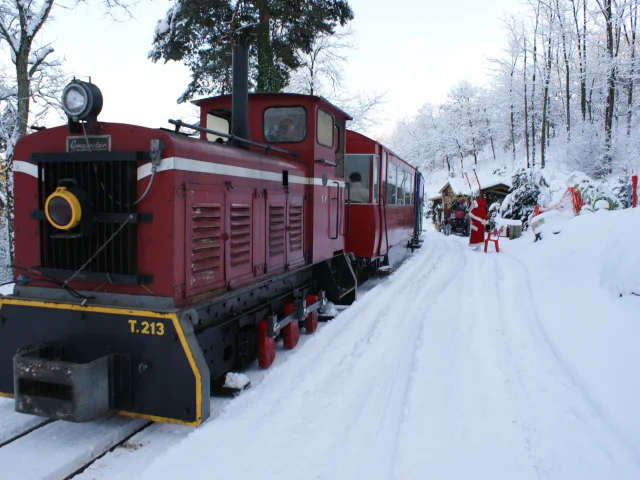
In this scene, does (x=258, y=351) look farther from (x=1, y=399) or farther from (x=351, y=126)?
(x=351, y=126)

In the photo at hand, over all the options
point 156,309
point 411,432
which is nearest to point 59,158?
point 156,309

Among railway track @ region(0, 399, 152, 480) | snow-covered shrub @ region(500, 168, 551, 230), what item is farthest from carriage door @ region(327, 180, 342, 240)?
snow-covered shrub @ region(500, 168, 551, 230)

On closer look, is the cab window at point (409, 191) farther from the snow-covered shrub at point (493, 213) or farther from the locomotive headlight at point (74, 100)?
the locomotive headlight at point (74, 100)

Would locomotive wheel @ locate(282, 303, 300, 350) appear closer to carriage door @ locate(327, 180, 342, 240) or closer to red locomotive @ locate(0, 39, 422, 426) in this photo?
red locomotive @ locate(0, 39, 422, 426)

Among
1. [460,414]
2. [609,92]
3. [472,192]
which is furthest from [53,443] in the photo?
[609,92]

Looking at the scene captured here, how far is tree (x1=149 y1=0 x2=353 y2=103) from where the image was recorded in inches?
444

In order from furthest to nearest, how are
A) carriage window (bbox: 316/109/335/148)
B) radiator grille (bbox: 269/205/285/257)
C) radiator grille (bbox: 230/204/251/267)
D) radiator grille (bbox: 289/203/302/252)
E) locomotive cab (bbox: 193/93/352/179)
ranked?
carriage window (bbox: 316/109/335/148) < locomotive cab (bbox: 193/93/352/179) < radiator grille (bbox: 289/203/302/252) < radiator grille (bbox: 269/205/285/257) < radiator grille (bbox: 230/204/251/267)

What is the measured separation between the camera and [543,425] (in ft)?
11.2

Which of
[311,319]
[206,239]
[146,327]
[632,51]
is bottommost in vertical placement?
[311,319]

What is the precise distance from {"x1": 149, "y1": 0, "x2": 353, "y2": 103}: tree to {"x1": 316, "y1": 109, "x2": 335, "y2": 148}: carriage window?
5905 mm

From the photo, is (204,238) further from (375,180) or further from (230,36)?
(230,36)

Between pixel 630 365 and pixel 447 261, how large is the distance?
8.57m

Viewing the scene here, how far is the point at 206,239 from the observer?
3674 millimetres

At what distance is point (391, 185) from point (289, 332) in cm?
578
